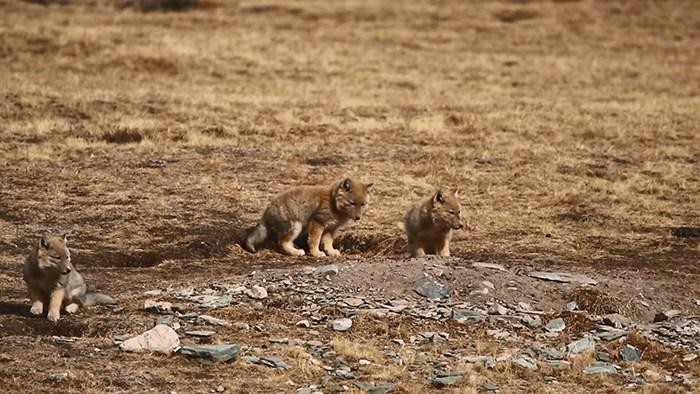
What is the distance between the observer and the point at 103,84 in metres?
33.8

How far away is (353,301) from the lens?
1406cm

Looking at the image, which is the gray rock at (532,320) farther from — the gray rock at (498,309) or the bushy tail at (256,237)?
the bushy tail at (256,237)

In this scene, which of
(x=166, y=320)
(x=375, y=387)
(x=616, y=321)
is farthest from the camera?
(x=616, y=321)

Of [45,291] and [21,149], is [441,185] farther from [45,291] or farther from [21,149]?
[45,291]

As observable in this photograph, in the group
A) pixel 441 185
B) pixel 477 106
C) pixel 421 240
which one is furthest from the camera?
pixel 477 106

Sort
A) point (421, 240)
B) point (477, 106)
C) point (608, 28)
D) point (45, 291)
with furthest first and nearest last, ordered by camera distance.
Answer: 1. point (608, 28)
2. point (477, 106)
3. point (421, 240)
4. point (45, 291)

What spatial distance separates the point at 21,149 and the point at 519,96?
15992 mm

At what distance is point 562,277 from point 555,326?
65.7 inches

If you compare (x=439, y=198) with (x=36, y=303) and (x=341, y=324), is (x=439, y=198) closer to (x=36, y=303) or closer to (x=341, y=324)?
(x=341, y=324)

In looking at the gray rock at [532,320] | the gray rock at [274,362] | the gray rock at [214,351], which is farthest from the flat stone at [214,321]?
the gray rock at [532,320]

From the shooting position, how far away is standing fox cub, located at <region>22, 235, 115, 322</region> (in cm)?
1351

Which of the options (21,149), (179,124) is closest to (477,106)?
(179,124)

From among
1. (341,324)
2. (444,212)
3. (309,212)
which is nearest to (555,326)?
(341,324)

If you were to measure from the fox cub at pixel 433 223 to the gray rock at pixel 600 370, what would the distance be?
4.85 meters
